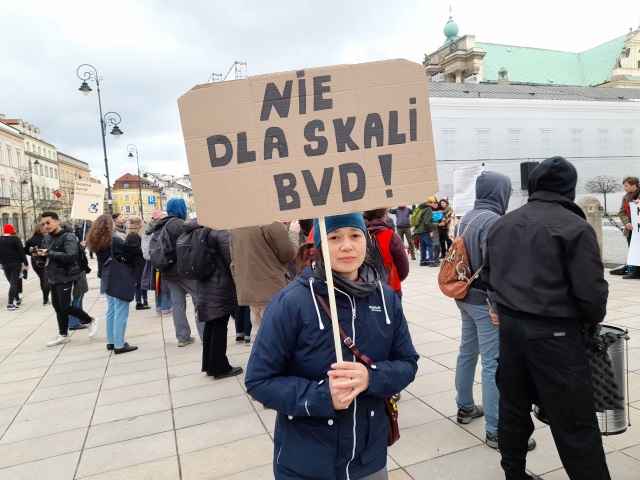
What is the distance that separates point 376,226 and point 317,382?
2295mm

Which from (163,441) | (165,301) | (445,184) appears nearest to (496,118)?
(445,184)

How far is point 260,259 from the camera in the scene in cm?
457

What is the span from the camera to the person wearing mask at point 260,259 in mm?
4543

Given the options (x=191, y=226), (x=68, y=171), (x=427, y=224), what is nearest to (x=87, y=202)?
(x=191, y=226)

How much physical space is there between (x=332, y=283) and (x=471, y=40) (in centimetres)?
7278

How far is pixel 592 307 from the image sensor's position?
7.29 feet

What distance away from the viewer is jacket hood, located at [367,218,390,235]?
3902 mm

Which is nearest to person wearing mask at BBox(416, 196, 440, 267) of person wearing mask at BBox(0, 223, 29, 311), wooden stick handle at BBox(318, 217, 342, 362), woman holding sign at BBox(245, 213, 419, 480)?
person wearing mask at BBox(0, 223, 29, 311)

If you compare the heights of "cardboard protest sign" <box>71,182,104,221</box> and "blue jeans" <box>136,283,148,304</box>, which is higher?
"cardboard protest sign" <box>71,182,104,221</box>

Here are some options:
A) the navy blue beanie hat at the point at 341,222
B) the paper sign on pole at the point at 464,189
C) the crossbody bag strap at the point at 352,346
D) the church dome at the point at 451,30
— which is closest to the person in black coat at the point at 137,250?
the paper sign on pole at the point at 464,189

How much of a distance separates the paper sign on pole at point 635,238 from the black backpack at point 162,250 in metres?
8.16

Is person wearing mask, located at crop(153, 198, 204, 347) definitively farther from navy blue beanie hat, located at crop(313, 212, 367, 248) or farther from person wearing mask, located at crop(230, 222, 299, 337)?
navy blue beanie hat, located at crop(313, 212, 367, 248)

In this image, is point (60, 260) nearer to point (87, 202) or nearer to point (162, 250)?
point (162, 250)

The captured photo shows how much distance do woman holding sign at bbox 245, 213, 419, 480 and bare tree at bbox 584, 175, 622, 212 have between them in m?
49.6
